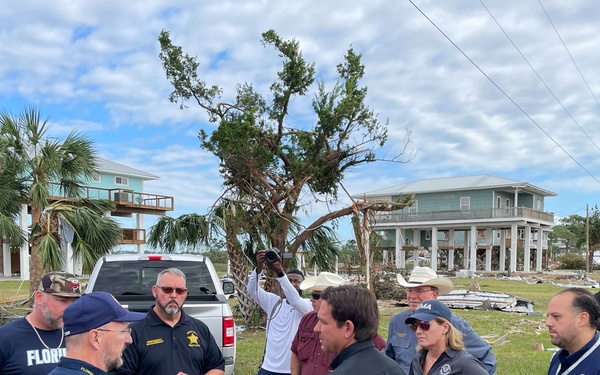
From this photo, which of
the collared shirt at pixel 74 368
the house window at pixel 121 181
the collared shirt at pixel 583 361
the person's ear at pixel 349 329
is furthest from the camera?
the house window at pixel 121 181

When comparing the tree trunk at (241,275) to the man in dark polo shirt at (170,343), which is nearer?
the man in dark polo shirt at (170,343)

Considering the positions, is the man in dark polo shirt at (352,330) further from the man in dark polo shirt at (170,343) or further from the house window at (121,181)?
the house window at (121,181)

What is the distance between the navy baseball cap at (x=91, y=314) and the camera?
2256 mm

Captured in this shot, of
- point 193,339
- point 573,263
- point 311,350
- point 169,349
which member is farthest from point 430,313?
point 573,263

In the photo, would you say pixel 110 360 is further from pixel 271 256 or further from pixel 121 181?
pixel 121 181

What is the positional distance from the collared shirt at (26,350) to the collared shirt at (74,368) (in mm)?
1220

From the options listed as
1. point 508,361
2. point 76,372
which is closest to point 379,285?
point 508,361

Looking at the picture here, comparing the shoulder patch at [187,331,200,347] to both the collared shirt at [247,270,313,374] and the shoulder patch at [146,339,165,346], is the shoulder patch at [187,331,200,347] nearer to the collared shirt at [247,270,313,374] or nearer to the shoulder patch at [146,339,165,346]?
the shoulder patch at [146,339,165,346]

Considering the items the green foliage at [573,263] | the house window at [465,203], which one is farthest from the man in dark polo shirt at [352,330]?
the green foliage at [573,263]

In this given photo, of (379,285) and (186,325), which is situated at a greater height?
(186,325)

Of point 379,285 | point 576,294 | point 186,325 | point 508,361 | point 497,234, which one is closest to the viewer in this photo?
point 576,294

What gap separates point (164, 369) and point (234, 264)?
26.7 feet

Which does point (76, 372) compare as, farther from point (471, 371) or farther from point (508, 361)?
point (508, 361)

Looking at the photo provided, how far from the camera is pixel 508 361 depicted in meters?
8.90
